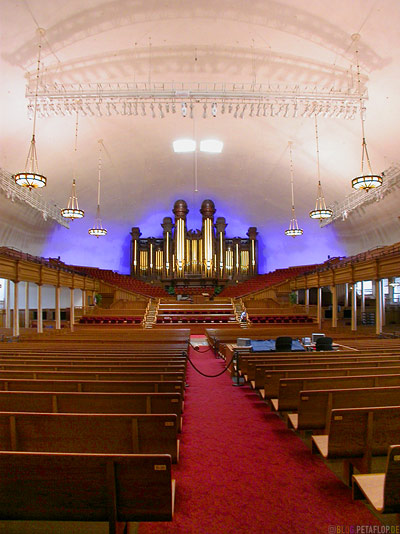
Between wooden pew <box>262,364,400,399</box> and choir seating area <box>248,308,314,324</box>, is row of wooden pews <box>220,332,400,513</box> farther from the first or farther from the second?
choir seating area <box>248,308,314,324</box>

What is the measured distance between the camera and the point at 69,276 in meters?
16.9

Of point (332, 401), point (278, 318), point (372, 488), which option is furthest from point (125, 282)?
point (372, 488)

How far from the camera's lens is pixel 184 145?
1706 centimetres

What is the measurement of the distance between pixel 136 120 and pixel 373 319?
1443cm

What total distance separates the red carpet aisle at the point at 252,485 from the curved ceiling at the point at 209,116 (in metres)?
9.04

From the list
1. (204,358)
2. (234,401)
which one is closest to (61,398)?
(234,401)

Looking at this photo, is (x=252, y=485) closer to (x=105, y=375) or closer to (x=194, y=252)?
(x=105, y=375)

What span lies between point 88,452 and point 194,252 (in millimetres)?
21250

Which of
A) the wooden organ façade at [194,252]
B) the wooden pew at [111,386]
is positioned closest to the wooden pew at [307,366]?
the wooden pew at [111,386]

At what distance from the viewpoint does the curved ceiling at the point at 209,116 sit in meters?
8.70

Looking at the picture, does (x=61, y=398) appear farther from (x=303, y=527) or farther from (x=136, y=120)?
(x=136, y=120)

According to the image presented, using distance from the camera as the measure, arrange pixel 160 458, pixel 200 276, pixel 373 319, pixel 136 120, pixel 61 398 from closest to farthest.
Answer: pixel 160 458, pixel 61 398, pixel 136 120, pixel 373 319, pixel 200 276

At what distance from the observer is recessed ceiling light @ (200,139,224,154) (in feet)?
54.0

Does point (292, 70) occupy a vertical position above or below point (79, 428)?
above
